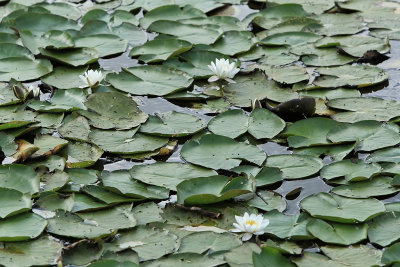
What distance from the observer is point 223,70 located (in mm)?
4340

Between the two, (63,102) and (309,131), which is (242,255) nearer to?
(309,131)

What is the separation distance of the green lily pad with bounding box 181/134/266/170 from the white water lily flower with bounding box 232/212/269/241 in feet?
1.77

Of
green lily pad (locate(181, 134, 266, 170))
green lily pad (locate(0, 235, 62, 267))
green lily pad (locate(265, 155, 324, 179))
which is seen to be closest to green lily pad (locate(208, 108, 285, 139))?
green lily pad (locate(181, 134, 266, 170))

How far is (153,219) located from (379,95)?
187 centimetres

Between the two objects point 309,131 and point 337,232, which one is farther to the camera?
point 309,131

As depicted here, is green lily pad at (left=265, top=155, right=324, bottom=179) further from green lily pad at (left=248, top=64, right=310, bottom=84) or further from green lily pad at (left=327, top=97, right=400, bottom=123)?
green lily pad at (left=248, top=64, right=310, bottom=84)

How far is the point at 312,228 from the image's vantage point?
3033mm

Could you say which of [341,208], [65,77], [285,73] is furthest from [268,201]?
[65,77]

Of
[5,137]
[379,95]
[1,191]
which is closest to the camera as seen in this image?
[1,191]

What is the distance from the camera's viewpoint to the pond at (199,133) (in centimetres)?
300

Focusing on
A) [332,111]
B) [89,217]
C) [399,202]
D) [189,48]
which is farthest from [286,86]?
[89,217]

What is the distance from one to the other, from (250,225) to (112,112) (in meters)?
1.39

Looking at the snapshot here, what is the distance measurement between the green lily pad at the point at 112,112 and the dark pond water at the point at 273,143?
13cm

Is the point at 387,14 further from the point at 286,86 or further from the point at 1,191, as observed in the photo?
the point at 1,191
